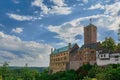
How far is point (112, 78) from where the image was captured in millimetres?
73438

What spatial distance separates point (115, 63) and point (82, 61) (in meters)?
23.1

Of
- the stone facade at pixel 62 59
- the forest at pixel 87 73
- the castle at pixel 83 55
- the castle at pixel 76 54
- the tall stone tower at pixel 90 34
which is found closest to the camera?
the forest at pixel 87 73

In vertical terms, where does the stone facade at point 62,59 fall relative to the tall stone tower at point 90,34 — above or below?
below

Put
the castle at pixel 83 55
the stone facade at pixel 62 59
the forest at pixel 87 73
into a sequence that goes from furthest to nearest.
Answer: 1. the stone facade at pixel 62 59
2. the castle at pixel 83 55
3. the forest at pixel 87 73

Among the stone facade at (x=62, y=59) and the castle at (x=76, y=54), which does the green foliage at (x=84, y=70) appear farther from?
the stone facade at (x=62, y=59)

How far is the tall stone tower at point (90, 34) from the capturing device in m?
140

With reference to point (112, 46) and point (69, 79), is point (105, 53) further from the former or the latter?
point (69, 79)

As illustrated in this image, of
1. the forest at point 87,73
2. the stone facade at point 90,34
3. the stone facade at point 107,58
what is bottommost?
the forest at point 87,73

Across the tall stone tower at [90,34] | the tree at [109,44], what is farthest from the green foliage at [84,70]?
the tall stone tower at [90,34]

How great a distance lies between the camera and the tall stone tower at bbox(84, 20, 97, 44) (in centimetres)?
13950

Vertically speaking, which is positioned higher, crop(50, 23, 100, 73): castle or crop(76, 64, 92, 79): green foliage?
crop(50, 23, 100, 73): castle

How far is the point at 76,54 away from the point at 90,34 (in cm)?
2028

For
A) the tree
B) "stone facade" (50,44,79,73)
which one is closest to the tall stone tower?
"stone facade" (50,44,79,73)

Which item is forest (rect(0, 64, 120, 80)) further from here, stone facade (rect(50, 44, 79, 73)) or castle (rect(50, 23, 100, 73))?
stone facade (rect(50, 44, 79, 73))
